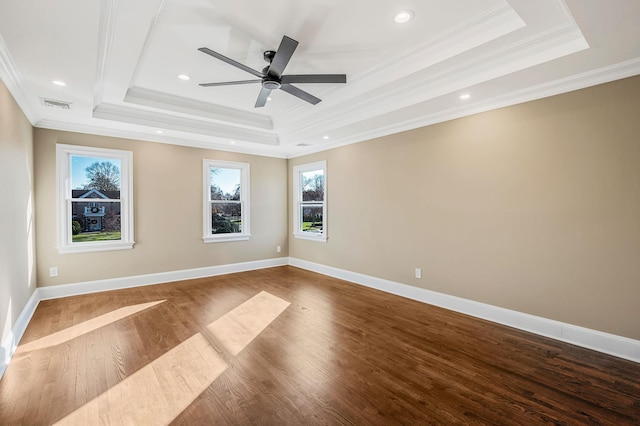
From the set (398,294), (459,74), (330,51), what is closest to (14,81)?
(330,51)

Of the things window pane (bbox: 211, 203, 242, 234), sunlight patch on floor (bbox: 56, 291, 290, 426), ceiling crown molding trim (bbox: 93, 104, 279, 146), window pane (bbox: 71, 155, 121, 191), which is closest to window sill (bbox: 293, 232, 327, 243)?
window pane (bbox: 211, 203, 242, 234)

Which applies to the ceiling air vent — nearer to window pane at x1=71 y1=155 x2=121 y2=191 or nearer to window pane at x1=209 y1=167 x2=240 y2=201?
window pane at x1=71 y1=155 x2=121 y2=191

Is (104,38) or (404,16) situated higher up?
(404,16)

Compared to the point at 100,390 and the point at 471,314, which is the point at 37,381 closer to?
the point at 100,390

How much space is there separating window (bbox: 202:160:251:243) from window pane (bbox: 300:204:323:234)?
119 centimetres

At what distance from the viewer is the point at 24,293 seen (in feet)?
11.0

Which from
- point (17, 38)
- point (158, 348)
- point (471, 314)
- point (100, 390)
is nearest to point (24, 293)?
point (158, 348)

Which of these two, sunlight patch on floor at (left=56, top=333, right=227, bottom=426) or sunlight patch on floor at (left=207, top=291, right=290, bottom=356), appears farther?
sunlight patch on floor at (left=207, top=291, right=290, bottom=356)

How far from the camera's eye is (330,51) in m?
2.94

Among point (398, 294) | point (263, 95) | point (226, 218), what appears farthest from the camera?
point (226, 218)

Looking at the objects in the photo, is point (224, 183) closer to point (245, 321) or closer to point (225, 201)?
point (225, 201)

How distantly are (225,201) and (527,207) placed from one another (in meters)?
4.96

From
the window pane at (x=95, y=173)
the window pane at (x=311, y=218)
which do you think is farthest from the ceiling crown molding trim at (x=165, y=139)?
the window pane at (x=311, y=218)

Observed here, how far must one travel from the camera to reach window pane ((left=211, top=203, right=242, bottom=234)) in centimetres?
582
